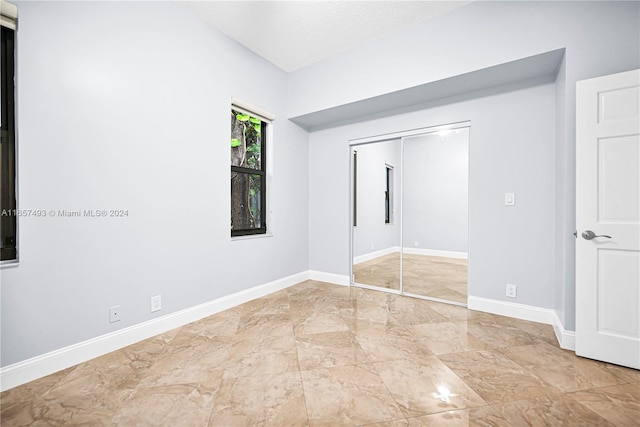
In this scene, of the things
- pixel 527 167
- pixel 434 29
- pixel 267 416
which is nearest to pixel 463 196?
pixel 527 167

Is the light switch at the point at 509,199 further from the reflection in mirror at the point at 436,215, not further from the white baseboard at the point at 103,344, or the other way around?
the white baseboard at the point at 103,344

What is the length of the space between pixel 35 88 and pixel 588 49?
3.87m

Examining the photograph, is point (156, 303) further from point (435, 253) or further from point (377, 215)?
point (435, 253)

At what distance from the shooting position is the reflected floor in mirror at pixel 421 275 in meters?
3.15

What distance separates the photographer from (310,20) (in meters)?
2.72

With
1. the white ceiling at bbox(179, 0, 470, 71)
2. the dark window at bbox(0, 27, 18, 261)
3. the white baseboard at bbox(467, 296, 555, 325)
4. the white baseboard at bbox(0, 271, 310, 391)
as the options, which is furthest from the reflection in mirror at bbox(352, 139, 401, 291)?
the dark window at bbox(0, 27, 18, 261)

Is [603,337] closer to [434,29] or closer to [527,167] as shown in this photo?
[527,167]

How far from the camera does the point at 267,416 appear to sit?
55.2 inches

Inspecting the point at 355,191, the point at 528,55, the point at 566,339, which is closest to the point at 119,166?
the point at 355,191

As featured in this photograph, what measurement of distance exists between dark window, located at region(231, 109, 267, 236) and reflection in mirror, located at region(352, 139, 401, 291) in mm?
1317

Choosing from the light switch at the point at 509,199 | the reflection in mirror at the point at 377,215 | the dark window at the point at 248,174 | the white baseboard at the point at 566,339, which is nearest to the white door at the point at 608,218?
the white baseboard at the point at 566,339

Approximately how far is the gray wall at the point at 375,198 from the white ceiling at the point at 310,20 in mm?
1314

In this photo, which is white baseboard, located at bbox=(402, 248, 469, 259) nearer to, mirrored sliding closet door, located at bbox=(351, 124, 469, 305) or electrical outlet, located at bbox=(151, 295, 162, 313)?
mirrored sliding closet door, located at bbox=(351, 124, 469, 305)

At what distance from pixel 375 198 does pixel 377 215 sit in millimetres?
238
